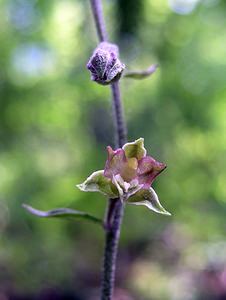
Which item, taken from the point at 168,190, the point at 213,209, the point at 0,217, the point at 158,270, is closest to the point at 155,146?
the point at 168,190

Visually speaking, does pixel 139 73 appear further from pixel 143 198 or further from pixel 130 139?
pixel 130 139

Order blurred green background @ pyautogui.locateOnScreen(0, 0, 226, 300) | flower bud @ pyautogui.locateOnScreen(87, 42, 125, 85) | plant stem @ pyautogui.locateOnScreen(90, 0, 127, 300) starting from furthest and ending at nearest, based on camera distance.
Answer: blurred green background @ pyautogui.locateOnScreen(0, 0, 226, 300), plant stem @ pyautogui.locateOnScreen(90, 0, 127, 300), flower bud @ pyautogui.locateOnScreen(87, 42, 125, 85)

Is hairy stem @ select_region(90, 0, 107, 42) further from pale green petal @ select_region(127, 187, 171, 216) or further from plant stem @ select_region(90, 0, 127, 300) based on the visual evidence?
pale green petal @ select_region(127, 187, 171, 216)

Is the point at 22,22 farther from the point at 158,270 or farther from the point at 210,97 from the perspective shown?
the point at 158,270

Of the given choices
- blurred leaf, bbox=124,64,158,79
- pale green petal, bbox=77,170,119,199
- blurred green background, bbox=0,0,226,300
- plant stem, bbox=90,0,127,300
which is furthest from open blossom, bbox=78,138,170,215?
blurred green background, bbox=0,0,226,300

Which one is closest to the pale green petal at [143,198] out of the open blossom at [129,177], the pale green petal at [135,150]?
the open blossom at [129,177]

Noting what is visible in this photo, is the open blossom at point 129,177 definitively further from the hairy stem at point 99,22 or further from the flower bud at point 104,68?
the hairy stem at point 99,22
